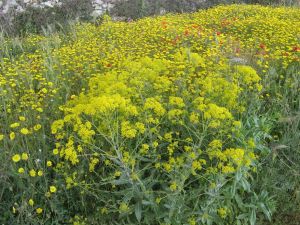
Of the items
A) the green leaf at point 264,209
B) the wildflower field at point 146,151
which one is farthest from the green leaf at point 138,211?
the green leaf at point 264,209

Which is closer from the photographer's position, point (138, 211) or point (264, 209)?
point (138, 211)

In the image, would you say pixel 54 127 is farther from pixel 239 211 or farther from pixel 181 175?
A: pixel 239 211

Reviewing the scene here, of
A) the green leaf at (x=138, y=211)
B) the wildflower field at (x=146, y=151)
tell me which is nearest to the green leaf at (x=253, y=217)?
the wildflower field at (x=146, y=151)

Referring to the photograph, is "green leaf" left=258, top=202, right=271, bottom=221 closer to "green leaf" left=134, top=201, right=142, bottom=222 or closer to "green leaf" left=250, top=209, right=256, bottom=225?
"green leaf" left=250, top=209, right=256, bottom=225

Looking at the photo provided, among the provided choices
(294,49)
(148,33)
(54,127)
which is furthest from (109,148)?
(148,33)

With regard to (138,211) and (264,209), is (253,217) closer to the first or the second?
(264,209)

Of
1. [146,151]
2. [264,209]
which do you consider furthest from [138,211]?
[264,209]

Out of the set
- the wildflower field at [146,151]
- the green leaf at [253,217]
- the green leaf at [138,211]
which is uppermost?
the wildflower field at [146,151]

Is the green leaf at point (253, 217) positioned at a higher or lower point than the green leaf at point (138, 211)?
lower

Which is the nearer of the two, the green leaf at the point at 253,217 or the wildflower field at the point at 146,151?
the wildflower field at the point at 146,151

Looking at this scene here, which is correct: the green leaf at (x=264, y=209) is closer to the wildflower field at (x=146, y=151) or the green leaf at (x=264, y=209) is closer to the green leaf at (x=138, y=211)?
the wildflower field at (x=146, y=151)

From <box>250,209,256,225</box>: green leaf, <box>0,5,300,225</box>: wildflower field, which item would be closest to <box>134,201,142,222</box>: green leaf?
<box>0,5,300,225</box>: wildflower field

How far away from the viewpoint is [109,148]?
134 inches

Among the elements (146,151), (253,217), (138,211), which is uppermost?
(146,151)
